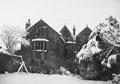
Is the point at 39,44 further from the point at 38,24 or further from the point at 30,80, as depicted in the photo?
the point at 30,80

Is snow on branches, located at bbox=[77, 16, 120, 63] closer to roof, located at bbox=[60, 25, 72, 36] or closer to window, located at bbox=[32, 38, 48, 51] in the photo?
window, located at bbox=[32, 38, 48, 51]

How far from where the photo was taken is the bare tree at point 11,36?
57.7 ft

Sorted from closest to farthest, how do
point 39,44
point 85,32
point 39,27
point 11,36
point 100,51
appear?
point 100,51
point 11,36
point 39,44
point 39,27
point 85,32

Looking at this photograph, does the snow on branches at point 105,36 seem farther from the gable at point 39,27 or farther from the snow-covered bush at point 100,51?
the gable at point 39,27

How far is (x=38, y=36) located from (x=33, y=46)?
1465 millimetres

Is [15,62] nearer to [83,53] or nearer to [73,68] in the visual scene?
[83,53]

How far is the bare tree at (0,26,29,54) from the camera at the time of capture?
17.6 m

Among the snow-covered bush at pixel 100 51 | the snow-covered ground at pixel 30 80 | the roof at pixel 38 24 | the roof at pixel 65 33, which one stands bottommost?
the snow-covered ground at pixel 30 80

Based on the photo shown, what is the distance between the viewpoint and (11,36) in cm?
1766

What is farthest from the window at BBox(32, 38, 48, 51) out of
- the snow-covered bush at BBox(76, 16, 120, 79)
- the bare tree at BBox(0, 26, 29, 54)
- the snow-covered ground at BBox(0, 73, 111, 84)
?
→ the snow-covered ground at BBox(0, 73, 111, 84)

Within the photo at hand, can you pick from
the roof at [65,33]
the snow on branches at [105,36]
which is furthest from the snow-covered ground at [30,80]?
the roof at [65,33]

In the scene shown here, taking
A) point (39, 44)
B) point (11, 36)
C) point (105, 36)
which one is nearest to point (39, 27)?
point (39, 44)

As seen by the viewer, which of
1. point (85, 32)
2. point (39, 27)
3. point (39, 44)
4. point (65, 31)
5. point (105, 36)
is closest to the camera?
point (105, 36)

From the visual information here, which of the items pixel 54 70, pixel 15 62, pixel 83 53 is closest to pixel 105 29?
pixel 83 53
